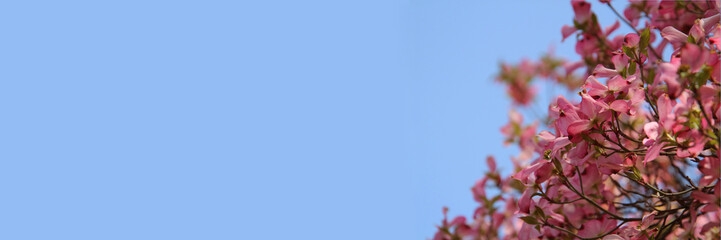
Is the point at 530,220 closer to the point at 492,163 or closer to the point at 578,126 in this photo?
the point at 578,126

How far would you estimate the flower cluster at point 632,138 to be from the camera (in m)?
0.99

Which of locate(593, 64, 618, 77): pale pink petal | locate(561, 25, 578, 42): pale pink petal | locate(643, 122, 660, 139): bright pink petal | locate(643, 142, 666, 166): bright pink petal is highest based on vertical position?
locate(561, 25, 578, 42): pale pink petal

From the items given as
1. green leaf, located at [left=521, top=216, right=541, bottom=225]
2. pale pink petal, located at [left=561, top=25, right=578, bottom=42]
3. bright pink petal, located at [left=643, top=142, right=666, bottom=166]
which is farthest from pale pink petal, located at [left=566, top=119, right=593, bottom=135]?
pale pink petal, located at [left=561, top=25, right=578, bottom=42]

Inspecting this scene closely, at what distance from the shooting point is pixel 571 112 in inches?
46.5

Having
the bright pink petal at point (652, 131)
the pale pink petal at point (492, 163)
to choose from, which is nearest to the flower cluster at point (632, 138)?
the bright pink petal at point (652, 131)

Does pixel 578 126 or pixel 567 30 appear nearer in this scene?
Result: pixel 578 126

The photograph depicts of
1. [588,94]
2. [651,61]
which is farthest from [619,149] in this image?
[651,61]

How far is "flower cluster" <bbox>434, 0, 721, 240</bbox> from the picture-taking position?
99 centimetres

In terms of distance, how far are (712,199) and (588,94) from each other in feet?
1.03

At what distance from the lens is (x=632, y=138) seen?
4.03 ft

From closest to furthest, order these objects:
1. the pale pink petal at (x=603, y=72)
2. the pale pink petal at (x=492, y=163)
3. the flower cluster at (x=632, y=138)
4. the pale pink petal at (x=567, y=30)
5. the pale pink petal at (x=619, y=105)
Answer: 1. the flower cluster at (x=632, y=138)
2. the pale pink petal at (x=619, y=105)
3. the pale pink petal at (x=603, y=72)
4. the pale pink petal at (x=567, y=30)
5. the pale pink petal at (x=492, y=163)

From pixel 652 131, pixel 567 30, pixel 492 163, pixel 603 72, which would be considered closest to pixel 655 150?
pixel 652 131

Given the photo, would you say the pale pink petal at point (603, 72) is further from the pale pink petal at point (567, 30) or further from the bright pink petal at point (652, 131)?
the pale pink petal at point (567, 30)

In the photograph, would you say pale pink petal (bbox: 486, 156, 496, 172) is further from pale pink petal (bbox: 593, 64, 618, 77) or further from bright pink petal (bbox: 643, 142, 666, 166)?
bright pink petal (bbox: 643, 142, 666, 166)
